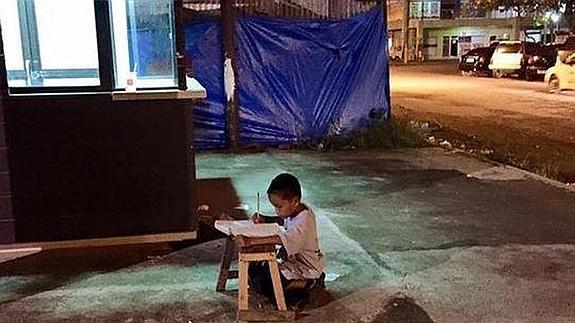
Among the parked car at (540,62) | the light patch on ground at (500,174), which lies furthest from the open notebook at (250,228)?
the parked car at (540,62)

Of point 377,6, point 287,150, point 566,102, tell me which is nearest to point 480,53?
point 566,102

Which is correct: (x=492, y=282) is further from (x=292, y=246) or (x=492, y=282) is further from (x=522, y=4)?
(x=522, y=4)

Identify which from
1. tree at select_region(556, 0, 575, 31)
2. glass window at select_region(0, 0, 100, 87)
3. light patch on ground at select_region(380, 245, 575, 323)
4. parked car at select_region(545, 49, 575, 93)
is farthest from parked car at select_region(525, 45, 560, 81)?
glass window at select_region(0, 0, 100, 87)

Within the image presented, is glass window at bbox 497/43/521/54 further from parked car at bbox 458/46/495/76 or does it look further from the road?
the road

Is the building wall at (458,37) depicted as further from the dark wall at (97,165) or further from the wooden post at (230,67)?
the dark wall at (97,165)

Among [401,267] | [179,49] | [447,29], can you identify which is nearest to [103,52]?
[179,49]

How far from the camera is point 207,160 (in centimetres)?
1021

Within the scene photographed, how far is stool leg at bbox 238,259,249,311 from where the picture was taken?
434 centimetres

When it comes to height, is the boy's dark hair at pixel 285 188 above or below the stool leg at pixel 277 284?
above

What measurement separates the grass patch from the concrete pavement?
8.37 ft

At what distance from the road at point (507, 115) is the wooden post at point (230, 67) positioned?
4387 mm

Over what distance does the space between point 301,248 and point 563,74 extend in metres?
18.9

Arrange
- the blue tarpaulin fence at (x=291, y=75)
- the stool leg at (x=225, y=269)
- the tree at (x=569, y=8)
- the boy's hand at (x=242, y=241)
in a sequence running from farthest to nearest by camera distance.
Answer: the tree at (x=569, y=8)
the blue tarpaulin fence at (x=291, y=75)
the stool leg at (x=225, y=269)
the boy's hand at (x=242, y=241)

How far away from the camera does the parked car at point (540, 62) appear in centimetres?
2644
